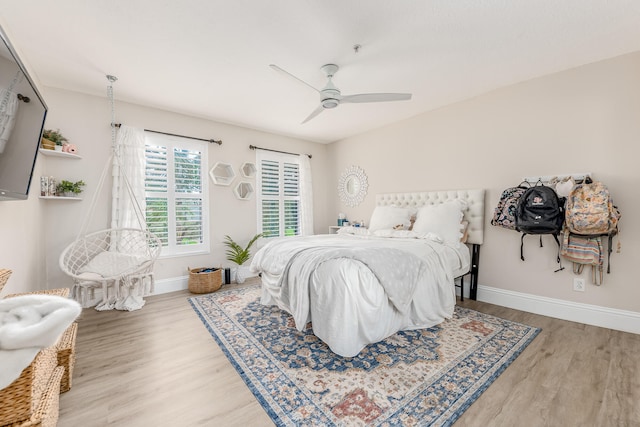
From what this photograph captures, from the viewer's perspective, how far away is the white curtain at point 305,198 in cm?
505

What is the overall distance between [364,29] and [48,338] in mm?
2526

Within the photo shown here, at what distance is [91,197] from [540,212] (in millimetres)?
5009

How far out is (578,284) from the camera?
2.66 metres

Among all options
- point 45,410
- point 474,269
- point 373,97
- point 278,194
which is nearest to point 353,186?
point 278,194

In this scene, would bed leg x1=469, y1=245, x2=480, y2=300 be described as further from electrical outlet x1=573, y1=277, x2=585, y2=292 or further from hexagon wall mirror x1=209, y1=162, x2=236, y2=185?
hexagon wall mirror x1=209, y1=162, x2=236, y2=185

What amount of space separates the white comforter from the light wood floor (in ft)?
2.26

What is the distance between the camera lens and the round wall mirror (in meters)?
4.90

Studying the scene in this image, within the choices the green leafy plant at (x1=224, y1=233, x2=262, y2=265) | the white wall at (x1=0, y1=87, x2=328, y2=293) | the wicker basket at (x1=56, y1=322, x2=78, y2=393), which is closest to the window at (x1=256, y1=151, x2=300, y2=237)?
the white wall at (x1=0, y1=87, x2=328, y2=293)

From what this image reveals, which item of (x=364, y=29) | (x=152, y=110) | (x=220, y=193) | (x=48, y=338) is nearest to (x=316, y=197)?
(x=220, y=193)

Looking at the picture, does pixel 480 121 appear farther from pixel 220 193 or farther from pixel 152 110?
pixel 152 110

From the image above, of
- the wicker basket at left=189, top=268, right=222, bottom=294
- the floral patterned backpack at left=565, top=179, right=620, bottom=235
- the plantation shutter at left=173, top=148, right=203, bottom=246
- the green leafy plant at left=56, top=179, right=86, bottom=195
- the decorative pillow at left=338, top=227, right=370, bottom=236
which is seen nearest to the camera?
the floral patterned backpack at left=565, top=179, right=620, bottom=235

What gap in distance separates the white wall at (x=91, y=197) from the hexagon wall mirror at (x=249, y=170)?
0.09m

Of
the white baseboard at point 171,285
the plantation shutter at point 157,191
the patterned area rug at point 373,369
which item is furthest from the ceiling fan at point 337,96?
the white baseboard at point 171,285

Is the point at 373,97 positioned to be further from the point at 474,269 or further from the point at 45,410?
the point at 45,410
